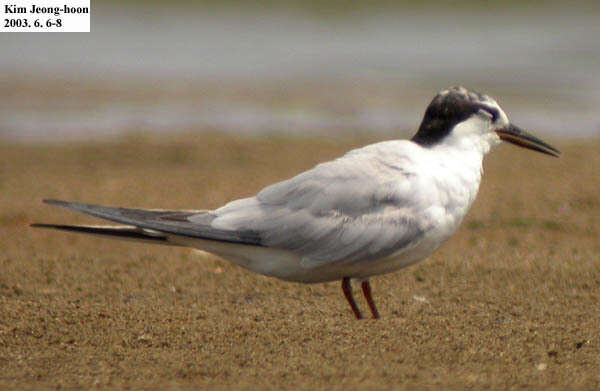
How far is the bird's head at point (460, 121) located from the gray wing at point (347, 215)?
0.26 meters

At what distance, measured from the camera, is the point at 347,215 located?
391cm

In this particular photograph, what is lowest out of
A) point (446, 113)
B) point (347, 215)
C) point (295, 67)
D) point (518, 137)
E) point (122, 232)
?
point (295, 67)

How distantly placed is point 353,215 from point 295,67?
35.9 ft

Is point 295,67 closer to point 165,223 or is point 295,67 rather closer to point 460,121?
point 460,121

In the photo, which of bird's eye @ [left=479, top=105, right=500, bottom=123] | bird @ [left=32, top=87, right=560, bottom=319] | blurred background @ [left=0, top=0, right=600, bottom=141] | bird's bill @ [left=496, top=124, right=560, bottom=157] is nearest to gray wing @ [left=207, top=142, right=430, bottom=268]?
bird @ [left=32, top=87, right=560, bottom=319]

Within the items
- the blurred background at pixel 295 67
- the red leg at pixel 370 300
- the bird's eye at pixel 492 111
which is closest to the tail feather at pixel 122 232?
the red leg at pixel 370 300

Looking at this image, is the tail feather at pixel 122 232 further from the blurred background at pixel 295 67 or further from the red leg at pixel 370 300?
the blurred background at pixel 295 67

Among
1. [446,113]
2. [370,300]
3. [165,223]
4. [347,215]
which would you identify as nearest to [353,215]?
[347,215]

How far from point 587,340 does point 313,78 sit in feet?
33.1

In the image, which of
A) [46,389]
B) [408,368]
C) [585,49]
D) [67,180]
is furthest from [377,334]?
[585,49]

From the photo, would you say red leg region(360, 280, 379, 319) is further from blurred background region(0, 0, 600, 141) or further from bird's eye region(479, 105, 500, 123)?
blurred background region(0, 0, 600, 141)

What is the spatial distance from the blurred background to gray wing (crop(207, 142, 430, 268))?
560 cm

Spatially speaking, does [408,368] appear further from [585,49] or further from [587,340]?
[585,49]

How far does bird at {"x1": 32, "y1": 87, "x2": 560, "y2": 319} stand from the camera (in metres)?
3.84
